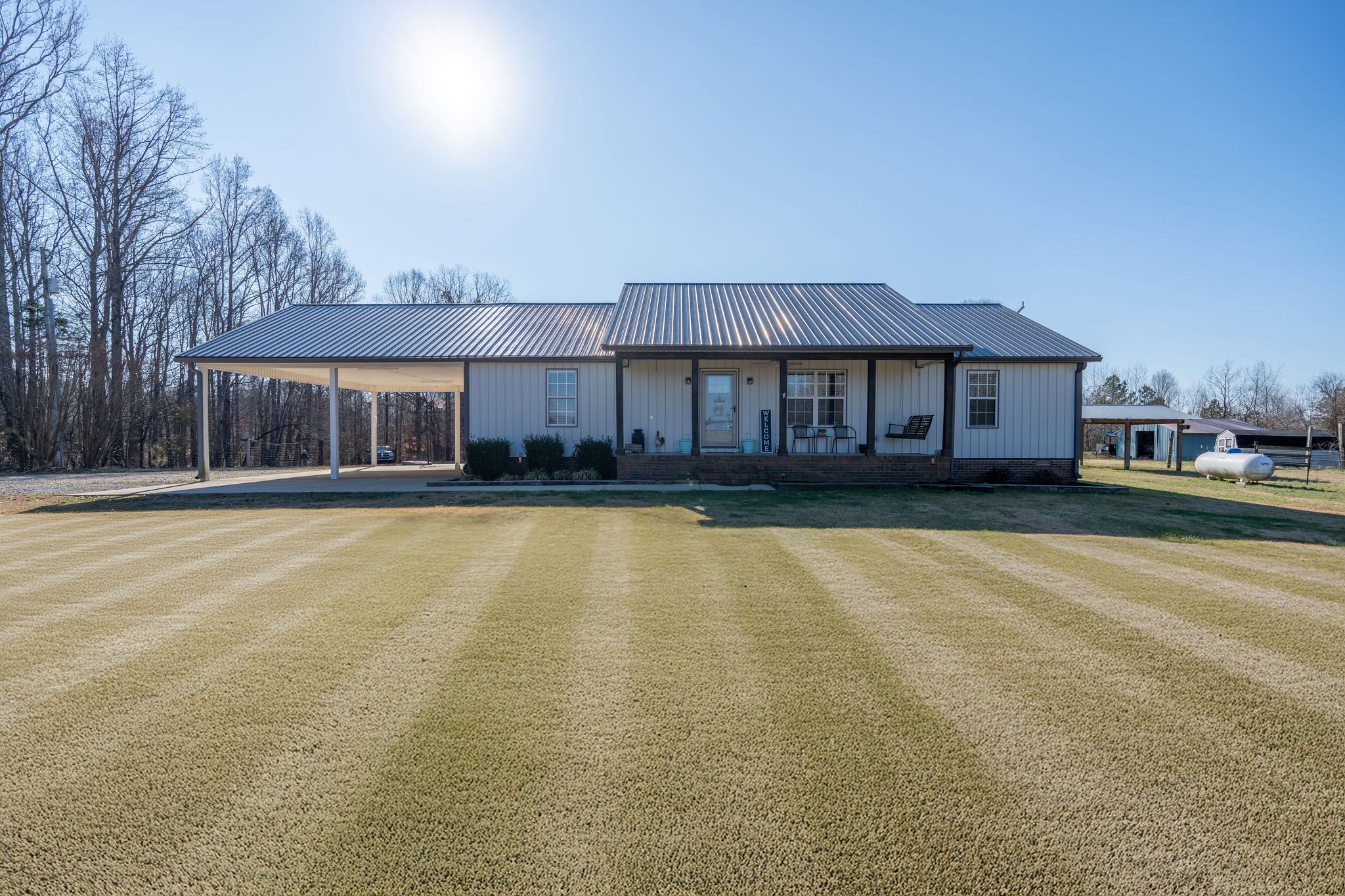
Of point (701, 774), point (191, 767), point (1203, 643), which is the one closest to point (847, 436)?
point (1203, 643)

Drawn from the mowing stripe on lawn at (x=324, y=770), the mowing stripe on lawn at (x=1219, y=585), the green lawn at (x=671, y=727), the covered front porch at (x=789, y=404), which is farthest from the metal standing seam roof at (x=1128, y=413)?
the mowing stripe on lawn at (x=324, y=770)

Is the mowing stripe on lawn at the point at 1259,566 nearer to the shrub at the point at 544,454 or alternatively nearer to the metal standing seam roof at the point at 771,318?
the metal standing seam roof at the point at 771,318

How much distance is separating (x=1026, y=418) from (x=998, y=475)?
1.95 meters

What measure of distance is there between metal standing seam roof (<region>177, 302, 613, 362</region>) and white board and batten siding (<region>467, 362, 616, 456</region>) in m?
0.40

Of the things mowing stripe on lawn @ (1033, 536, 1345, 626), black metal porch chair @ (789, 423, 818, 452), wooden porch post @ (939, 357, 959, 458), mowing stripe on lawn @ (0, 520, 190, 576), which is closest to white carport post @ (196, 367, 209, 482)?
mowing stripe on lawn @ (0, 520, 190, 576)

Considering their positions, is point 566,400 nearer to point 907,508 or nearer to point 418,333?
point 418,333

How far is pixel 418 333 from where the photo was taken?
53.6ft

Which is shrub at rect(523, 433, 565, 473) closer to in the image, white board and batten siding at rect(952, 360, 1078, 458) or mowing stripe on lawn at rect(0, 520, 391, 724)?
mowing stripe on lawn at rect(0, 520, 391, 724)

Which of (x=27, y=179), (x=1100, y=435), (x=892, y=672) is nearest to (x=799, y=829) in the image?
(x=892, y=672)

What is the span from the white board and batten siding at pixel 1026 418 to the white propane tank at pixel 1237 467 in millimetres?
5813

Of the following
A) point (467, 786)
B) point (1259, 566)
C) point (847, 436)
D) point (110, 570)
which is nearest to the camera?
point (467, 786)

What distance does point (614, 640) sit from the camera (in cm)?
387

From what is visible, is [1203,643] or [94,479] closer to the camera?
[1203,643]

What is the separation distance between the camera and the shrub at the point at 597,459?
45.8 feet
